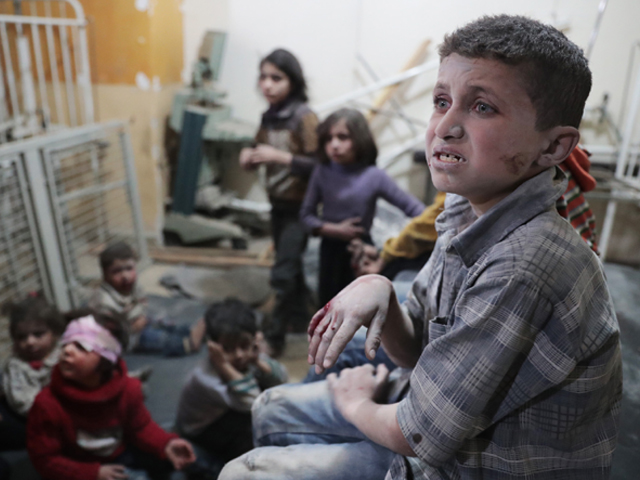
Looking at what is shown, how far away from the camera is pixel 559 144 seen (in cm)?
65

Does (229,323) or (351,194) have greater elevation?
(351,194)

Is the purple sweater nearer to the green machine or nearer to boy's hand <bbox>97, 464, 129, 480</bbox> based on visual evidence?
boy's hand <bbox>97, 464, 129, 480</bbox>

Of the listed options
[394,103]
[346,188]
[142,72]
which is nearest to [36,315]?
[346,188]

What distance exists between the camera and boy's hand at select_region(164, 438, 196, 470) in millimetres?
1481

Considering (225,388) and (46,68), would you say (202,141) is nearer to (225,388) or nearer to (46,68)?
(46,68)

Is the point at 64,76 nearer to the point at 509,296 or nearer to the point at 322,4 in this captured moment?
the point at 322,4

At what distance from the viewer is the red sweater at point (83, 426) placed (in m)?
1.42

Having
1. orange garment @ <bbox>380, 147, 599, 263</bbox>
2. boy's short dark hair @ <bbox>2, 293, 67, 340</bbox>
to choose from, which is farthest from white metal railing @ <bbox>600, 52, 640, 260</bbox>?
boy's short dark hair @ <bbox>2, 293, 67, 340</bbox>

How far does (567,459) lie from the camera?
2.17 ft

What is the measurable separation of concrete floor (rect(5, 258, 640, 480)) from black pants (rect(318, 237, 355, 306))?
0.38 metres

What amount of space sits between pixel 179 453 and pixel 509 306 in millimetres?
1276

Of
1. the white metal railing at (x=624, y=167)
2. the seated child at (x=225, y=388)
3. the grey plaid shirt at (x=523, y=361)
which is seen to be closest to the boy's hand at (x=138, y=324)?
the seated child at (x=225, y=388)

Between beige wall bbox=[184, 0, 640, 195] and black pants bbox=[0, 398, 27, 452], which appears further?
beige wall bbox=[184, 0, 640, 195]

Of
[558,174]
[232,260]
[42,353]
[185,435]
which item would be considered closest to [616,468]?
[558,174]
